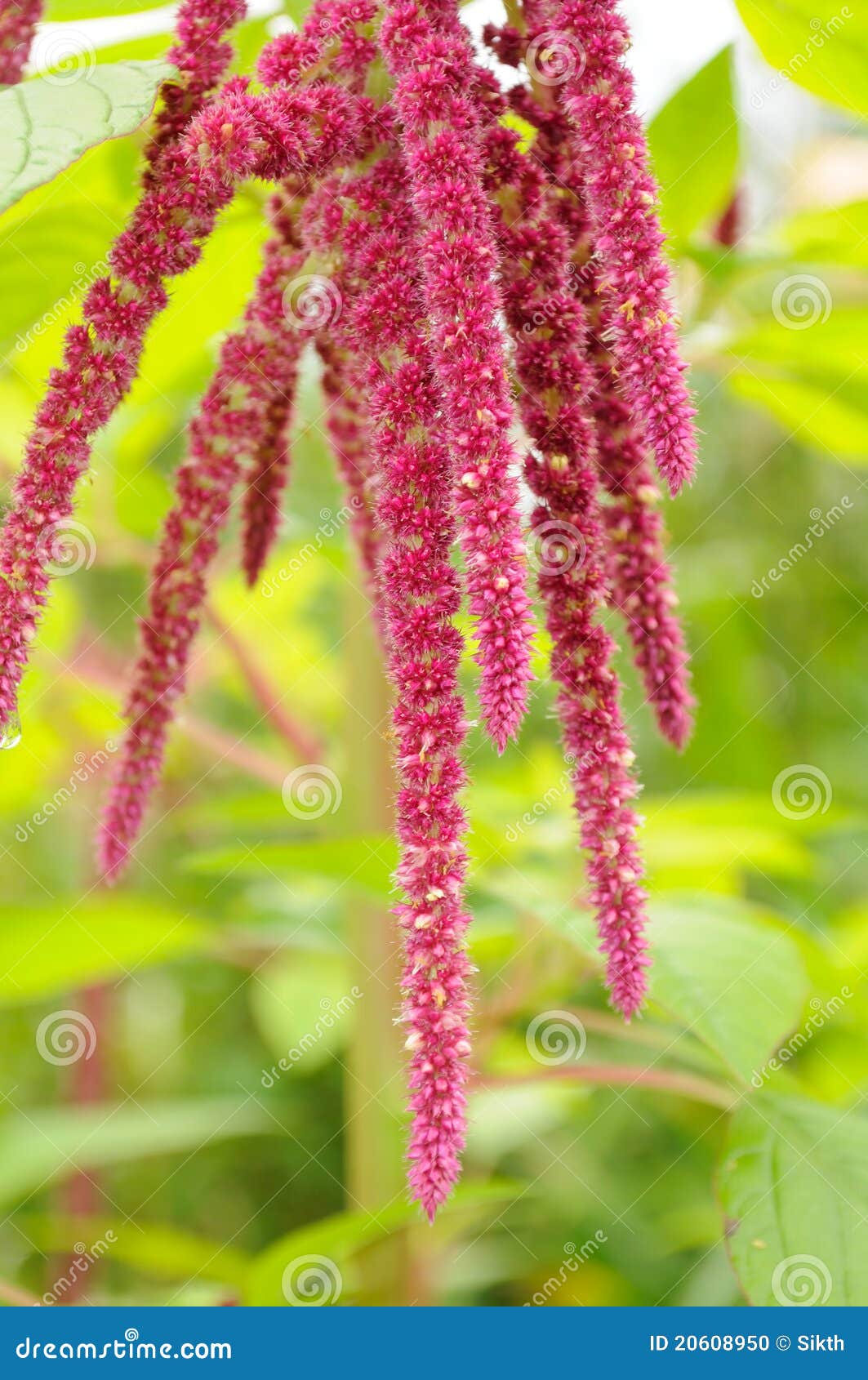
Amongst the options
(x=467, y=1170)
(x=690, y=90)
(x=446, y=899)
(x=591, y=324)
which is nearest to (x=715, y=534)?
(x=467, y=1170)

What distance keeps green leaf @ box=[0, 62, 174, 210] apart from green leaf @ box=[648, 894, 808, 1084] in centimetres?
67

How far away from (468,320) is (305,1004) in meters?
1.21

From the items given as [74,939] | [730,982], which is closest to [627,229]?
[730,982]

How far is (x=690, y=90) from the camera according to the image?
1169 millimetres

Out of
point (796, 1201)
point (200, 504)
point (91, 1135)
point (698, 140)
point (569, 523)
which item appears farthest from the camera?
point (91, 1135)

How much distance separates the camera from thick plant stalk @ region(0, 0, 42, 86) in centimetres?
77

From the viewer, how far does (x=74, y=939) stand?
1310 millimetres

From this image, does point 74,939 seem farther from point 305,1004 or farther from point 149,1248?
point 149,1248

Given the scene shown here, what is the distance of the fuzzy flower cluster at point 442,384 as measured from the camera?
597mm

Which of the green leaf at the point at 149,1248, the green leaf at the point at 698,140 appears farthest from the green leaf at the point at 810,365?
the green leaf at the point at 149,1248

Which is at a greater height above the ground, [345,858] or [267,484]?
[267,484]

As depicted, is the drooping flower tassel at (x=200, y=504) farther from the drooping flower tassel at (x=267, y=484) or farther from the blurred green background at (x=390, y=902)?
the blurred green background at (x=390, y=902)

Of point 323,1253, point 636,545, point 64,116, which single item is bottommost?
point 323,1253

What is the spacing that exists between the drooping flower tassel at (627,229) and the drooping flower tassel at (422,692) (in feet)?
0.35
